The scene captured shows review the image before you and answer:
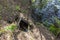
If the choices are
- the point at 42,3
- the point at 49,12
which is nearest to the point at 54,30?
the point at 49,12

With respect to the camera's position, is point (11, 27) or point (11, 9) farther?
point (11, 9)

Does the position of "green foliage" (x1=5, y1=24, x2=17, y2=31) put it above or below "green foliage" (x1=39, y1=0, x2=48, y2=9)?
below

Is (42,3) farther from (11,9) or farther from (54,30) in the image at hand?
(11,9)

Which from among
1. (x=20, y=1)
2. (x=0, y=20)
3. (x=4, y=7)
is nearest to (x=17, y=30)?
(x=0, y=20)

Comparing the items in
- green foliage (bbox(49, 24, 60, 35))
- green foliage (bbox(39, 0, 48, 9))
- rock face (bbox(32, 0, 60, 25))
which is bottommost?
green foliage (bbox(49, 24, 60, 35))

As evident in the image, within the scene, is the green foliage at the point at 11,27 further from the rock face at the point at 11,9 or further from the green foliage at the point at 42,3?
the green foliage at the point at 42,3

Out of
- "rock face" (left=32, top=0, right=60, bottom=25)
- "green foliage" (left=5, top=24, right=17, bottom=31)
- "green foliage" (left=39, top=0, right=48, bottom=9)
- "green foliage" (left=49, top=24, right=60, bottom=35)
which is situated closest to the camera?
"green foliage" (left=5, top=24, right=17, bottom=31)

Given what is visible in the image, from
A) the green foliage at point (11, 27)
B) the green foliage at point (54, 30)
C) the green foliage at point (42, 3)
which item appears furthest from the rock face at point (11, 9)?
the green foliage at point (42, 3)

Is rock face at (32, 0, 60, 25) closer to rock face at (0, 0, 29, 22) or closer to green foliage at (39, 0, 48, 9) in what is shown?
green foliage at (39, 0, 48, 9)

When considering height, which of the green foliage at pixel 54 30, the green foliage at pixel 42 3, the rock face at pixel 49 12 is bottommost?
the green foliage at pixel 54 30

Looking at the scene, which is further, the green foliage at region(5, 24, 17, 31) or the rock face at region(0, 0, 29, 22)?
the rock face at region(0, 0, 29, 22)

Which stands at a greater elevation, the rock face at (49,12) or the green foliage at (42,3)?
the green foliage at (42,3)

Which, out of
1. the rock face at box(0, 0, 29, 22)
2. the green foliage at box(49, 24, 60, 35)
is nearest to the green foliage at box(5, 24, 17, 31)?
the rock face at box(0, 0, 29, 22)

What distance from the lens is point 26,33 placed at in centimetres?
465
